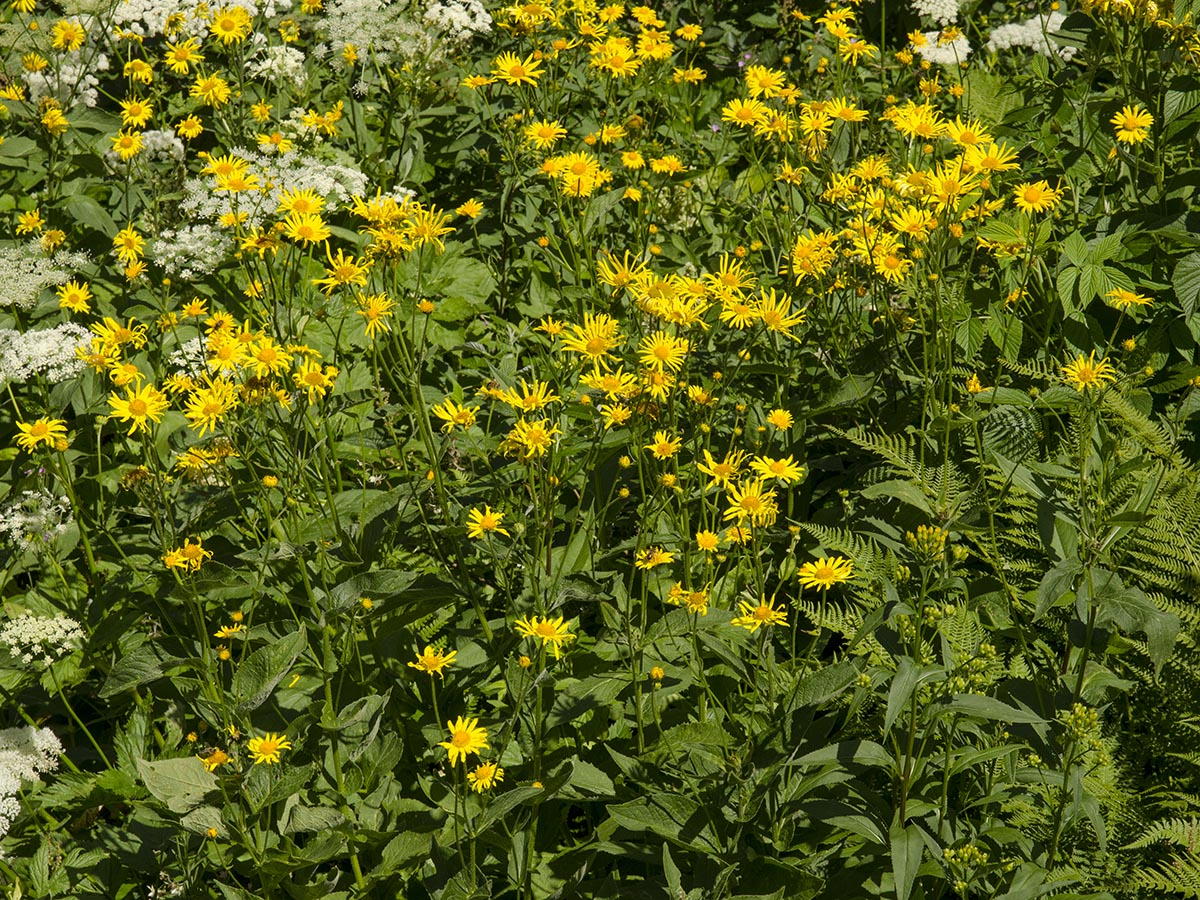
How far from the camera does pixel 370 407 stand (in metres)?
3.76

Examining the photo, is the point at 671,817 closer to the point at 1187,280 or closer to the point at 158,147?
the point at 1187,280

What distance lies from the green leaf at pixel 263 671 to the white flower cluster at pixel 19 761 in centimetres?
76

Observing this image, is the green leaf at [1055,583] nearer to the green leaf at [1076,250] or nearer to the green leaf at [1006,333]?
the green leaf at [1006,333]

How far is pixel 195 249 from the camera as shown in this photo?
12.3 ft

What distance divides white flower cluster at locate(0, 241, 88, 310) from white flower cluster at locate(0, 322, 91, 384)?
0.28 metres

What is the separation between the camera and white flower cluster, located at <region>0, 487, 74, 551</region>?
330cm

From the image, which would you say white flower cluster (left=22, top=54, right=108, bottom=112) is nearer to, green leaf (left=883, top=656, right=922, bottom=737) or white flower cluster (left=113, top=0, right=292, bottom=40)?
white flower cluster (left=113, top=0, right=292, bottom=40)

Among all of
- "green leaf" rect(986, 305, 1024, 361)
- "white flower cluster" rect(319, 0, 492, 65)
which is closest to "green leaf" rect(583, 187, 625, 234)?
"white flower cluster" rect(319, 0, 492, 65)

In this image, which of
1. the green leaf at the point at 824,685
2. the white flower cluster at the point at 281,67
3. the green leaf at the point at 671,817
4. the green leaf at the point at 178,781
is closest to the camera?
the green leaf at the point at 824,685

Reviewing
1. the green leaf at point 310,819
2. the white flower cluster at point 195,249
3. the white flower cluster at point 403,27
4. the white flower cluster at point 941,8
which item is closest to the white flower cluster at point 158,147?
the white flower cluster at point 195,249

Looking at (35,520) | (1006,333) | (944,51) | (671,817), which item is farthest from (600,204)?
(671,817)

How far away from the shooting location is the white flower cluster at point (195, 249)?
12.2 feet

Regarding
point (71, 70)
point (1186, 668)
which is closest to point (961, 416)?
point (1186, 668)

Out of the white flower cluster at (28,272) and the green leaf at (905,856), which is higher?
the white flower cluster at (28,272)
